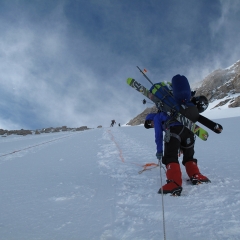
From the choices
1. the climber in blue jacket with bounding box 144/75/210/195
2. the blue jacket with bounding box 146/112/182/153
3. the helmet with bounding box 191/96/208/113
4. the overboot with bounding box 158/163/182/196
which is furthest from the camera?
the helmet with bounding box 191/96/208/113

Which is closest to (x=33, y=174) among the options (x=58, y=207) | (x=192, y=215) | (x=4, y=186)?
(x=4, y=186)

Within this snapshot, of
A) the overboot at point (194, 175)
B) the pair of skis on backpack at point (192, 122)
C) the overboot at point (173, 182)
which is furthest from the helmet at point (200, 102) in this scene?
the overboot at point (173, 182)

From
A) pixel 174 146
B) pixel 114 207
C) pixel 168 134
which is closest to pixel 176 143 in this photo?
pixel 174 146

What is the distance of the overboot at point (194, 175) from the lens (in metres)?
3.02

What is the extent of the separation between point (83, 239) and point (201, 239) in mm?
932

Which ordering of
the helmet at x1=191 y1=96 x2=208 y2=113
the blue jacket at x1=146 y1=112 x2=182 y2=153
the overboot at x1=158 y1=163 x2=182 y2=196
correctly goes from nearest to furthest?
the overboot at x1=158 y1=163 x2=182 y2=196, the blue jacket at x1=146 y1=112 x2=182 y2=153, the helmet at x1=191 y1=96 x2=208 y2=113

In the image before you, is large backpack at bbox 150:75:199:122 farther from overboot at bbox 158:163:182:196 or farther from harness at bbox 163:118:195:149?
overboot at bbox 158:163:182:196

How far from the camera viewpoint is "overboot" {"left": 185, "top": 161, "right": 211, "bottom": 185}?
119 inches

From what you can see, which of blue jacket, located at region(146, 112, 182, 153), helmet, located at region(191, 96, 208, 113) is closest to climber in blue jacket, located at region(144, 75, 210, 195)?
blue jacket, located at region(146, 112, 182, 153)

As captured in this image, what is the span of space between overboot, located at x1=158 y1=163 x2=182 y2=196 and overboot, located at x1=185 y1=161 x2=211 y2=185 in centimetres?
30

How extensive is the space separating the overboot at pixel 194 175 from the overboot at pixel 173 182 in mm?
302

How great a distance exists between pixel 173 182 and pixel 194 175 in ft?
1.85

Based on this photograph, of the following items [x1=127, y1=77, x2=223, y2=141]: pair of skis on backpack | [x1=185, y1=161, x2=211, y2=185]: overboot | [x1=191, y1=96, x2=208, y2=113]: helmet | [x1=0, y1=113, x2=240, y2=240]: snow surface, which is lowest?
[x1=0, y1=113, x2=240, y2=240]: snow surface

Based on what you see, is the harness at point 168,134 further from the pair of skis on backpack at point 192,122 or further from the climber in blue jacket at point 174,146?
the pair of skis on backpack at point 192,122
